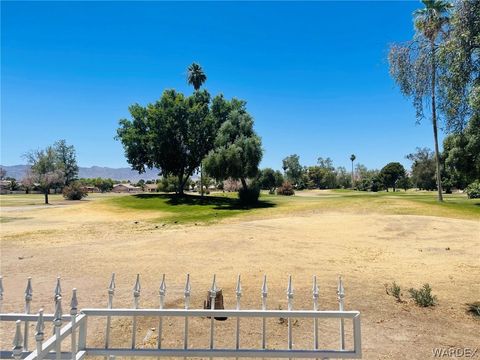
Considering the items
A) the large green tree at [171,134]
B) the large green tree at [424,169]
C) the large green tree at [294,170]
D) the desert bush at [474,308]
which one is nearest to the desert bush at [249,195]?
the large green tree at [171,134]

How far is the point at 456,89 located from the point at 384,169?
10091cm

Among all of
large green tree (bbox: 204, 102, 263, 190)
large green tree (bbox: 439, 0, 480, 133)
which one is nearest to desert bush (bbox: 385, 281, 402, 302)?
large green tree (bbox: 439, 0, 480, 133)

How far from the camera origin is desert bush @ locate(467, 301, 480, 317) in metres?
7.72

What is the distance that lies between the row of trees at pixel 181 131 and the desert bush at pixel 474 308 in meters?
31.3

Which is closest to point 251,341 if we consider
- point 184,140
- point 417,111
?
point 417,111

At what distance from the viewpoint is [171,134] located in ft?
150

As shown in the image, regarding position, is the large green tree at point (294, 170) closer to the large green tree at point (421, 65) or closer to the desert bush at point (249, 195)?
the desert bush at point (249, 195)

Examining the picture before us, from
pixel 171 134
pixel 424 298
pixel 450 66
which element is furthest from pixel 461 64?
pixel 171 134

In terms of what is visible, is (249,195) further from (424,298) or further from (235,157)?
(424,298)

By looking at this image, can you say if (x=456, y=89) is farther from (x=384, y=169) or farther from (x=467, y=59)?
(x=384, y=169)

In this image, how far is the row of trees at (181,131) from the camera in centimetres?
4144

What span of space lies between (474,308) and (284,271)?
5.12 metres

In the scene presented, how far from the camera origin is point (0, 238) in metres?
19.1

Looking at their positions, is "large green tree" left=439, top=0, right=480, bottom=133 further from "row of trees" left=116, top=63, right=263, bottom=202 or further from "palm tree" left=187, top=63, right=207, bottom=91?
"palm tree" left=187, top=63, right=207, bottom=91
